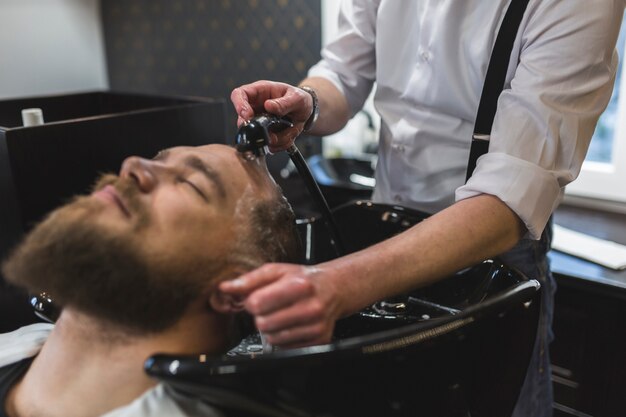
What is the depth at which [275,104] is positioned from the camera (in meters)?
1.32

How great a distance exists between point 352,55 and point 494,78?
1.75 ft

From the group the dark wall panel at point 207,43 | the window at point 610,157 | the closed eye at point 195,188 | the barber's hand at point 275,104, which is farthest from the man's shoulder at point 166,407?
the dark wall panel at point 207,43

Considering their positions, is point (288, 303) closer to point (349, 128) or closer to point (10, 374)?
point (10, 374)

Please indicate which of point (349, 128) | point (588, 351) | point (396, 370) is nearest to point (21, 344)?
point (396, 370)

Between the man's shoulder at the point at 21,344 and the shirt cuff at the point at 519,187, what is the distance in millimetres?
874

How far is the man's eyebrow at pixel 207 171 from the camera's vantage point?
3.55 ft

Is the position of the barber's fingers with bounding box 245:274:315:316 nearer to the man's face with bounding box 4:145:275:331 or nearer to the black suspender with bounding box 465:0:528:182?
the man's face with bounding box 4:145:275:331

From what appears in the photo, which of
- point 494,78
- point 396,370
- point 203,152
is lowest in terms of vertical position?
point 396,370

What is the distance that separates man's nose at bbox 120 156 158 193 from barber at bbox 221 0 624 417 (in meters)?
0.26

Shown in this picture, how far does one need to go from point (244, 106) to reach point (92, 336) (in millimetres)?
558

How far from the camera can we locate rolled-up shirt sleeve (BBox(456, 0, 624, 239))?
1129mm

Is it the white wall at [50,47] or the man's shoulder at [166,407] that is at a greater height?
the white wall at [50,47]

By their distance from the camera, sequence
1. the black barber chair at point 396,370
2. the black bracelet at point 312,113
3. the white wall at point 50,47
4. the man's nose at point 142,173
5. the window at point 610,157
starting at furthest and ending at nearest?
1. the white wall at point 50,47
2. the window at point 610,157
3. the black bracelet at point 312,113
4. the man's nose at point 142,173
5. the black barber chair at point 396,370

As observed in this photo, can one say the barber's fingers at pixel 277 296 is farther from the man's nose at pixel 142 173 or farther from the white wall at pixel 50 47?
the white wall at pixel 50 47
